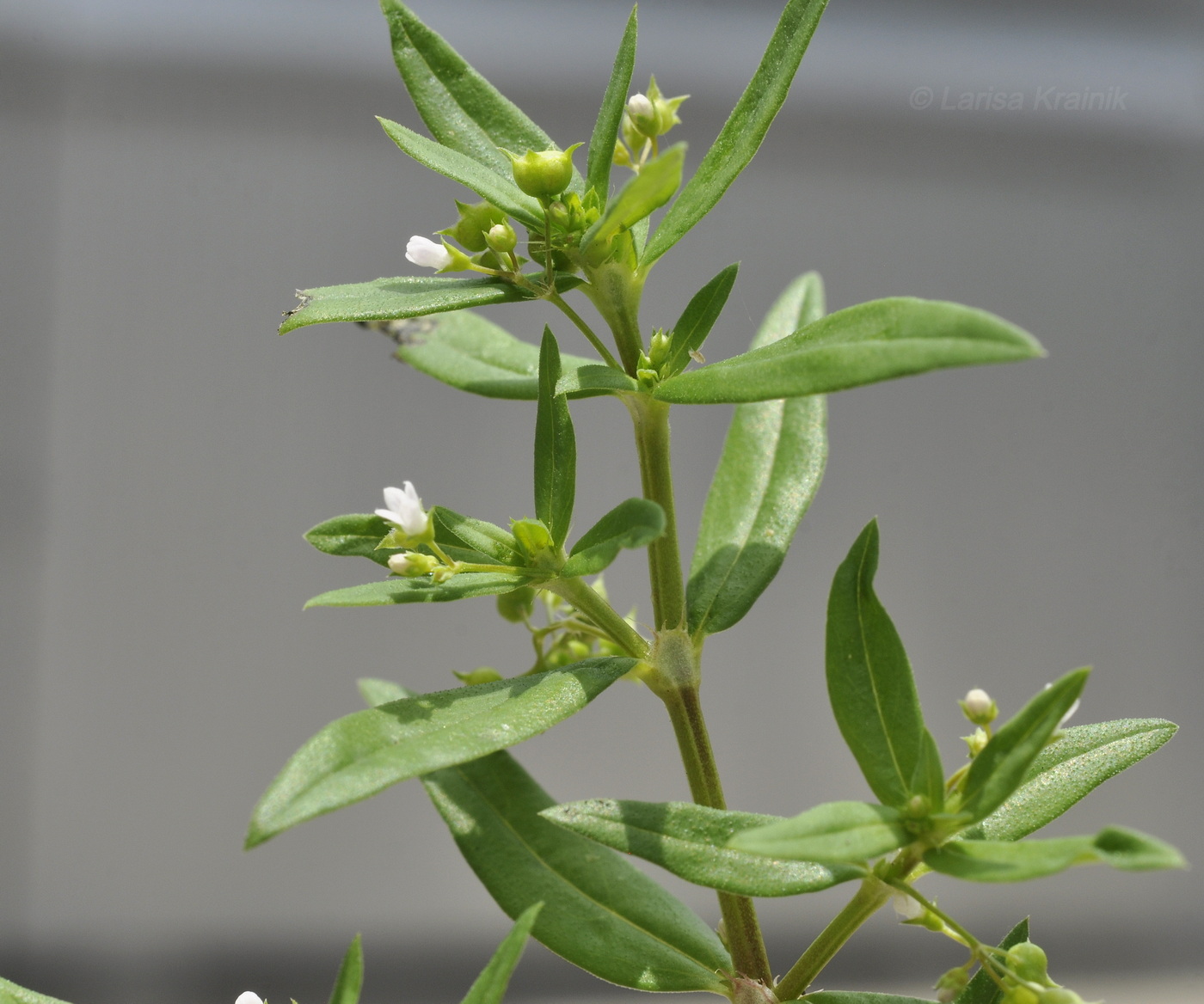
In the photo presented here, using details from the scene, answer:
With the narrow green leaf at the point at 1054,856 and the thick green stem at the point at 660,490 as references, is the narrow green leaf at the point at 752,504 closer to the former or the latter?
the thick green stem at the point at 660,490

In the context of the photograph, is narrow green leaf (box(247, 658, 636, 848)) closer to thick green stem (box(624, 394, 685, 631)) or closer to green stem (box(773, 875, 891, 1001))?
thick green stem (box(624, 394, 685, 631))

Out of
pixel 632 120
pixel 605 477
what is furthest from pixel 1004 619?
pixel 632 120

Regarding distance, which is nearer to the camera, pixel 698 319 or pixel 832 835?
pixel 832 835

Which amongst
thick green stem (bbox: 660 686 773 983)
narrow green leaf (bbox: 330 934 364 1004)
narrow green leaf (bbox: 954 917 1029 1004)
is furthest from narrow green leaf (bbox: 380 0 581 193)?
narrow green leaf (bbox: 954 917 1029 1004)

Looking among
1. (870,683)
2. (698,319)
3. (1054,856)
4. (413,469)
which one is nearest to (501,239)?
(698,319)

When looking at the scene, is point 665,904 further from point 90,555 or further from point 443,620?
point 90,555

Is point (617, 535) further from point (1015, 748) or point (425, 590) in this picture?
point (1015, 748)

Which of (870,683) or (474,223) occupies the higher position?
(474,223)
